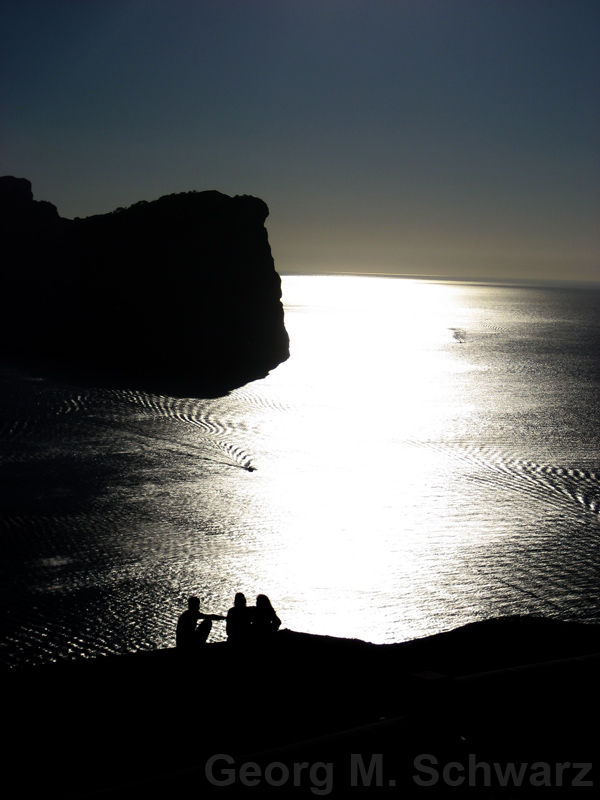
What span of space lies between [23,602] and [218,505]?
12.0m

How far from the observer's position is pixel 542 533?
27.8 meters

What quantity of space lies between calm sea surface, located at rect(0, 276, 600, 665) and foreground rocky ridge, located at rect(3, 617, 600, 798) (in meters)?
9.10

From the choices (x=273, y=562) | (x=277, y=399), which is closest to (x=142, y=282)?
(x=277, y=399)

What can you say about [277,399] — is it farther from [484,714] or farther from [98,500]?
[484,714]

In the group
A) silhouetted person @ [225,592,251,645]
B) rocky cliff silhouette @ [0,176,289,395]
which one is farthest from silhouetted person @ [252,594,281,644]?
rocky cliff silhouette @ [0,176,289,395]

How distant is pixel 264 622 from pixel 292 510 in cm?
2135

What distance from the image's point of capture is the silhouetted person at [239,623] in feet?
32.2

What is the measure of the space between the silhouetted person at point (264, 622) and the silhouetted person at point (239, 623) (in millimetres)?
110

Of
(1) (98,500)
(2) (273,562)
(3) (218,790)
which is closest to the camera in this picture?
(3) (218,790)

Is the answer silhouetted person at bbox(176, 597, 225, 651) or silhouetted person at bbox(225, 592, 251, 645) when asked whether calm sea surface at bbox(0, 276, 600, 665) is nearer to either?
silhouetted person at bbox(176, 597, 225, 651)

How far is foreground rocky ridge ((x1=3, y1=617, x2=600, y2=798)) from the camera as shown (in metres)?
4.45

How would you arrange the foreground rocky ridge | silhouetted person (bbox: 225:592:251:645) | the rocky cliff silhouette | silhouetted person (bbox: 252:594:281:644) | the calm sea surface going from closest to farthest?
1. the foreground rocky ridge
2. silhouetted person (bbox: 225:592:251:645)
3. silhouetted person (bbox: 252:594:281:644)
4. the calm sea surface
5. the rocky cliff silhouette

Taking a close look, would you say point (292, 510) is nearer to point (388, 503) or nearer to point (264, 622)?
point (388, 503)

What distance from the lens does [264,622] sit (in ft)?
33.2
